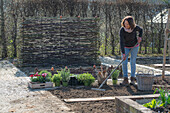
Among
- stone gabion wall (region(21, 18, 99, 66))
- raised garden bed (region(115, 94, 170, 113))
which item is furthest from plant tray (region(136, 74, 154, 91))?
stone gabion wall (region(21, 18, 99, 66))

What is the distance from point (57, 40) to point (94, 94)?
5.45 meters

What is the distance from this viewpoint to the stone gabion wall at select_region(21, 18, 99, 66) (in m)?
10.0

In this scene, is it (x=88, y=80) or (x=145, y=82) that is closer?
(x=145, y=82)

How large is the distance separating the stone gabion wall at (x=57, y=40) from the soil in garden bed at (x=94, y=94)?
4322mm

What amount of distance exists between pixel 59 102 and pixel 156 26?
10.7 m

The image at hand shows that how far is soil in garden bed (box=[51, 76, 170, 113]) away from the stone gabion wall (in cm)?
432

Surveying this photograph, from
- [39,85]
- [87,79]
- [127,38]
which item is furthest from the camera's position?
[127,38]

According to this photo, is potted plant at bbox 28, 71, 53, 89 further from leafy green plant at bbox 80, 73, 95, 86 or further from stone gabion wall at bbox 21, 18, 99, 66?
stone gabion wall at bbox 21, 18, 99, 66

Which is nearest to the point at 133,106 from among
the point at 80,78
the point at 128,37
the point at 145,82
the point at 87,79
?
the point at 145,82

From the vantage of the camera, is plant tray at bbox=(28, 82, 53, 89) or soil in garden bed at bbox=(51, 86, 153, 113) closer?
soil in garden bed at bbox=(51, 86, 153, 113)

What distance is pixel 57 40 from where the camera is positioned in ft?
33.2

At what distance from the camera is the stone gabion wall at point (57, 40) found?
394 inches

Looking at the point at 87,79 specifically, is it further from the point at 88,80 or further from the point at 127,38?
the point at 127,38

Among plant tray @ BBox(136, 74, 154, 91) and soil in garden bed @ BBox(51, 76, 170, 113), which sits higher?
plant tray @ BBox(136, 74, 154, 91)
